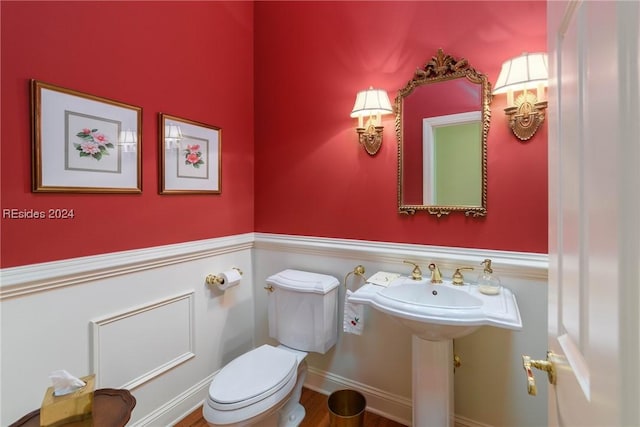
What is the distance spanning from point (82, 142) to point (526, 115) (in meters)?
2.00

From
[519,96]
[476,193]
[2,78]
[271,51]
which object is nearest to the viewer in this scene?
[2,78]

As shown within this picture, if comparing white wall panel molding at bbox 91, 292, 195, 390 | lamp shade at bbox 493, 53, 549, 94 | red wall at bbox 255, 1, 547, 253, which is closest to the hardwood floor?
white wall panel molding at bbox 91, 292, 195, 390

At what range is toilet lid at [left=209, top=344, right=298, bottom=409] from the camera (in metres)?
1.33

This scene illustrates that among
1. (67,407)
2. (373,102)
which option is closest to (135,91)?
(373,102)

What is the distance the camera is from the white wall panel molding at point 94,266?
115 cm

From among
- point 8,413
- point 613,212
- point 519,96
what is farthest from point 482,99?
point 8,413

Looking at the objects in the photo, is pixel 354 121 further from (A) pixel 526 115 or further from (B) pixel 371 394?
(B) pixel 371 394

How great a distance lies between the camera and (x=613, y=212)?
15.8 inches

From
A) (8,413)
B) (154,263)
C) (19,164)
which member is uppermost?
(19,164)

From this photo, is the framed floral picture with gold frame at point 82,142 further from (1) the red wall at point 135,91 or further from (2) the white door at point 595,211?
(2) the white door at point 595,211

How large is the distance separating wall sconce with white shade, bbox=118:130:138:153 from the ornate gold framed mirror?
140cm

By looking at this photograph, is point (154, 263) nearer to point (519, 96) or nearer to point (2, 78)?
point (2, 78)

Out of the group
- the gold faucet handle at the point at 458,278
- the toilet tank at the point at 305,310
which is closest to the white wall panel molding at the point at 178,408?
the toilet tank at the point at 305,310

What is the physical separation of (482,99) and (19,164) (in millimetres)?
2030
